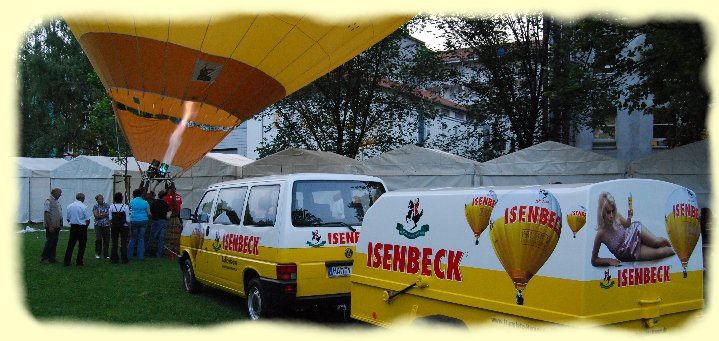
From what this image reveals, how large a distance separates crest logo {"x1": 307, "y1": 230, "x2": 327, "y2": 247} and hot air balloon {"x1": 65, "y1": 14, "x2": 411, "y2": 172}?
4.63m

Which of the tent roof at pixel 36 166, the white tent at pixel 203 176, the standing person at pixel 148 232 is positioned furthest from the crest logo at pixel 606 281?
the tent roof at pixel 36 166

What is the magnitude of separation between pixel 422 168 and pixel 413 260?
11.3m

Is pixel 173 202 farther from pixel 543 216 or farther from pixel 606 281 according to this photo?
pixel 606 281

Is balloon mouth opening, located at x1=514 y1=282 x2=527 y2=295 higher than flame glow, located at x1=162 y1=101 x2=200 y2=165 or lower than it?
lower

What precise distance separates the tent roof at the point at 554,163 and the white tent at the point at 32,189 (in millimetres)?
21003

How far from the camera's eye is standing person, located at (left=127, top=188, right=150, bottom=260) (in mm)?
14484

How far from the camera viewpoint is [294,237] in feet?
24.1

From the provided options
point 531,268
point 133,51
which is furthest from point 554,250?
point 133,51

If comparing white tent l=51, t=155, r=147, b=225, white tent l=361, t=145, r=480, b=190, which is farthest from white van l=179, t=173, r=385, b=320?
white tent l=51, t=155, r=147, b=225

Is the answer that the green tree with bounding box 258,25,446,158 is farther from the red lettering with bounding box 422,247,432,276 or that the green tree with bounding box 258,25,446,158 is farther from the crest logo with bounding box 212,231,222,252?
the red lettering with bounding box 422,247,432,276

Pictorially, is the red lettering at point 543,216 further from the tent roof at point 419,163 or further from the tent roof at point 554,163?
the tent roof at point 419,163

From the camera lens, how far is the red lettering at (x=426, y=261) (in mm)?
5363

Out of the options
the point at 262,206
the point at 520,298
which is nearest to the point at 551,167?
the point at 262,206

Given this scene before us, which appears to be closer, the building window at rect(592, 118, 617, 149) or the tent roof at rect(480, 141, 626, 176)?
the tent roof at rect(480, 141, 626, 176)
